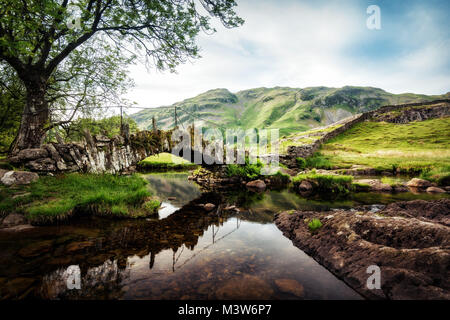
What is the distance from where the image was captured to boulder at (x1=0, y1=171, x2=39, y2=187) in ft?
28.4

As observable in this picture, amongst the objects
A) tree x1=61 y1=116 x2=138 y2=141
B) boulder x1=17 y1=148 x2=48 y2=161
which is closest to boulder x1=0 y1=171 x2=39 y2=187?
boulder x1=17 y1=148 x2=48 y2=161

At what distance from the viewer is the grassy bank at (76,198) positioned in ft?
25.2

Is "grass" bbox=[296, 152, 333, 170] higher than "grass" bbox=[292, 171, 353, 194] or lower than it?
higher

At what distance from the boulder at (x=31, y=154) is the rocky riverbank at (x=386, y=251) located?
43.6 feet

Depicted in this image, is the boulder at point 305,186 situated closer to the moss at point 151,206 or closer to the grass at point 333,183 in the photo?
the grass at point 333,183


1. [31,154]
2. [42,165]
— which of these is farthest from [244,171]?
[31,154]

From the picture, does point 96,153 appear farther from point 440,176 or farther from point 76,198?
point 440,176

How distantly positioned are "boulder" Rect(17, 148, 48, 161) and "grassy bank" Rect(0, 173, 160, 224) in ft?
5.07

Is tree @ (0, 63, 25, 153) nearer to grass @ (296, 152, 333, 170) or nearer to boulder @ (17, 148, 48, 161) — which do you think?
boulder @ (17, 148, 48, 161)

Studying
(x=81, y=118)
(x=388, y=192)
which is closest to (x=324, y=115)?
(x=388, y=192)

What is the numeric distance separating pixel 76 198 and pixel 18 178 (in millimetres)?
3020
